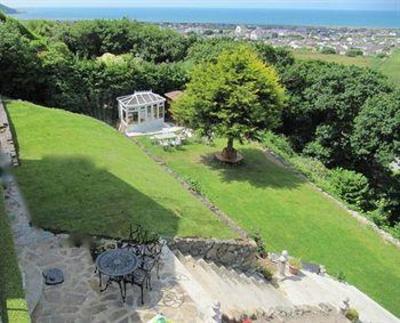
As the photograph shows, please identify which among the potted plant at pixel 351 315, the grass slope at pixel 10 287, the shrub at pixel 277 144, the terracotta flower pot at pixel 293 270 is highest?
the grass slope at pixel 10 287

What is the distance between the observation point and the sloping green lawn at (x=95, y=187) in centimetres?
1180

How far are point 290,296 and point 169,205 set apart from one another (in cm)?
472

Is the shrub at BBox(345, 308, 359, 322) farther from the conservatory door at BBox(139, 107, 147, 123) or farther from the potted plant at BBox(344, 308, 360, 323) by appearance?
the conservatory door at BBox(139, 107, 147, 123)

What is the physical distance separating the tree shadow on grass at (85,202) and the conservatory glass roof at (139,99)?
42.7 ft

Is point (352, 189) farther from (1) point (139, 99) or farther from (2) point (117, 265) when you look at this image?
(2) point (117, 265)

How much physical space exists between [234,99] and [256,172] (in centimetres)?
437

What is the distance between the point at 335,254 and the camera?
16391mm

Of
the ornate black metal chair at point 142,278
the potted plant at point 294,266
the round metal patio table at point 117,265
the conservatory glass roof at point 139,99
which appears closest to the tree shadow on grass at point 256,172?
the conservatory glass roof at point 139,99

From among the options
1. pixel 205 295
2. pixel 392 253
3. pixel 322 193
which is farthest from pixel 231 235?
pixel 322 193

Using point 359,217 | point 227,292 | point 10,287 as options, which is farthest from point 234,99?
point 10,287

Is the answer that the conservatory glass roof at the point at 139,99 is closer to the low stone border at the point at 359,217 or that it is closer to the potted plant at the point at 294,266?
the low stone border at the point at 359,217

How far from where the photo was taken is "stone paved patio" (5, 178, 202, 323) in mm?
8001

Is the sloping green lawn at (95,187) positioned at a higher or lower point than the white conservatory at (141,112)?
higher

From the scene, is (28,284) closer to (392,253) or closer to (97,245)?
(97,245)
